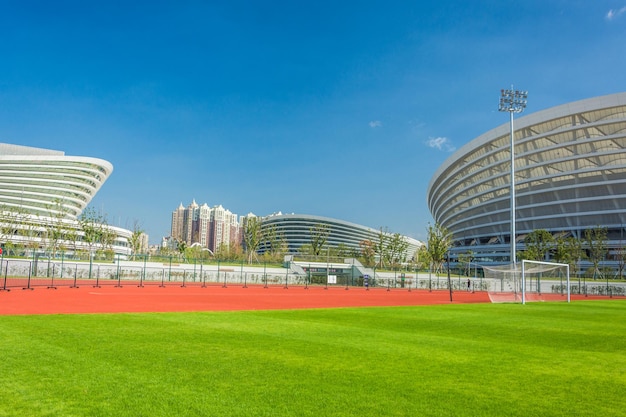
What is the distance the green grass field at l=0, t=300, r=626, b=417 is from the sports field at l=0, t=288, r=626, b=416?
0.02 m

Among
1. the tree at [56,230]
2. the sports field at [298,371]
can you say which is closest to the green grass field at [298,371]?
the sports field at [298,371]

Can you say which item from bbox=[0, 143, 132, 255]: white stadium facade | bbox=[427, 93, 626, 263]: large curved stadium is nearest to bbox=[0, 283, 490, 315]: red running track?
bbox=[427, 93, 626, 263]: large curved stadium

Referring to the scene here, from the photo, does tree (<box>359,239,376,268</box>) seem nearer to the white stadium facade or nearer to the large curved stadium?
the large curved stadium

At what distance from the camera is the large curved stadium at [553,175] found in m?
85.8

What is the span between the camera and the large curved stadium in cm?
8581

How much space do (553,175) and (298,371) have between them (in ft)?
308

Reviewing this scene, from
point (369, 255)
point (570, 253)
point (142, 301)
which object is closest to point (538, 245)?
point (570, 253)

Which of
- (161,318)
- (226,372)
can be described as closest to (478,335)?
(226,372)

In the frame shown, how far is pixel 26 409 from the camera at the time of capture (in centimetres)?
610

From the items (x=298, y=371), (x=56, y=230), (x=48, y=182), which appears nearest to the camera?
(x=298, y=371)

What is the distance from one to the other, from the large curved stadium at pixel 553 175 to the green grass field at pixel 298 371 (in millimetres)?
83815

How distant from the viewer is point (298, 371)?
849cm

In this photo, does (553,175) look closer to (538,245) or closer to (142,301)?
(538,245)

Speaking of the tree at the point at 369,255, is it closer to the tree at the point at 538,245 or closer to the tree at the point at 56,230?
the tree at the point at 538,245
